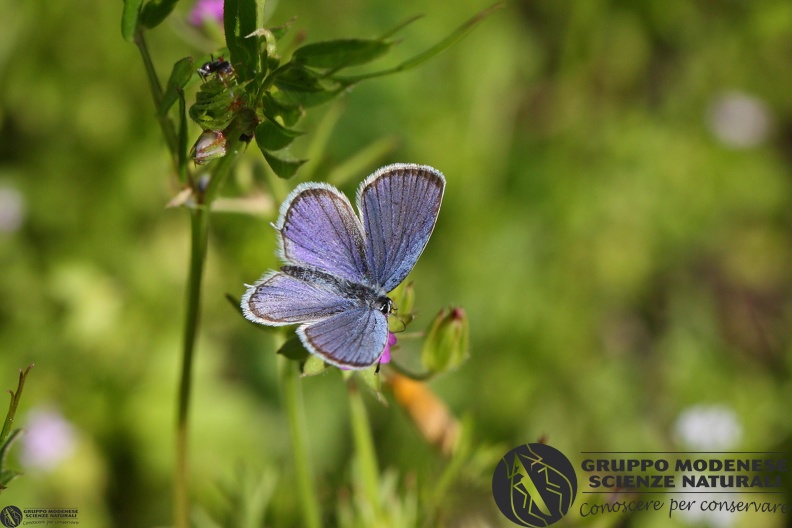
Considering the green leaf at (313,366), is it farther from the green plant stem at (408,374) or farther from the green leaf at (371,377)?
the green plant stem at (408,374)

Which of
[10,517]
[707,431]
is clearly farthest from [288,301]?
[707,431]

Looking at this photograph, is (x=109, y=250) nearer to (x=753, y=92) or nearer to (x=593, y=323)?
(x=593, y=323)

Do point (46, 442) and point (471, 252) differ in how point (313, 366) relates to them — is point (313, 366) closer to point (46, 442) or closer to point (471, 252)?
point (46, 442)

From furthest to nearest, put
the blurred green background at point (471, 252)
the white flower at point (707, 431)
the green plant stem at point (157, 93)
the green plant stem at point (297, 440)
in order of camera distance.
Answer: the blurred green background at point (471, 252), the white flower at point (707, 431), the green plant stem at point (297, 440), the green plant stem at point (157, 93)

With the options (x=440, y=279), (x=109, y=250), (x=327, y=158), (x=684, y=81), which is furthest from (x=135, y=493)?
(x=684, y=81)

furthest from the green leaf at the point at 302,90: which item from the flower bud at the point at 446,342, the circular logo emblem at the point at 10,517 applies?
the circular logo emblem at the point at 10,517

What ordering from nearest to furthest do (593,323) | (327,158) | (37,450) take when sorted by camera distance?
1. (327,158)
2. (37,450)
3. (593,323)

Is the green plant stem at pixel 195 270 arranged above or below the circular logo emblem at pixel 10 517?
above
